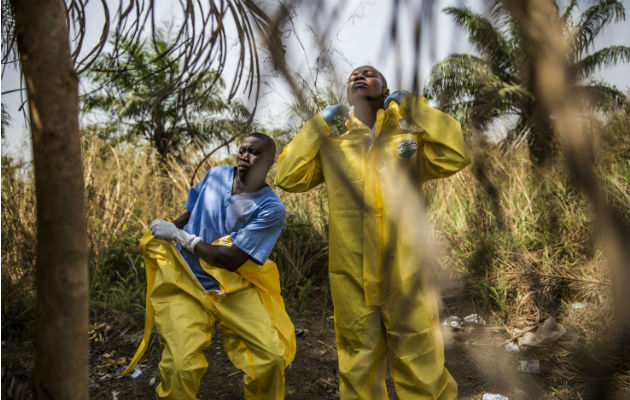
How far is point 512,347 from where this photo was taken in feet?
10.2

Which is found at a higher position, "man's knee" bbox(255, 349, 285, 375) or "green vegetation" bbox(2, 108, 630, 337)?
"green vegetation" bbox(2, 108, 630, 337)

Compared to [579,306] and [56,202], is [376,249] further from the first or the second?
[579,306]

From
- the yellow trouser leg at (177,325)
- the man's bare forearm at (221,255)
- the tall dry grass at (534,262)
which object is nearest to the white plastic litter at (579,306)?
the tall dry grass at (534,262)

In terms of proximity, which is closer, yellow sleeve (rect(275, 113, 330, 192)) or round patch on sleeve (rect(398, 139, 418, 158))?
round patch on sleeve (rect(398, 139, 418, 158))

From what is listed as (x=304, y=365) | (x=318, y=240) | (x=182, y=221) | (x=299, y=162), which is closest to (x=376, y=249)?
(x=299, y=162)

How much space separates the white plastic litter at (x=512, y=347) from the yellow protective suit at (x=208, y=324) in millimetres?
1792

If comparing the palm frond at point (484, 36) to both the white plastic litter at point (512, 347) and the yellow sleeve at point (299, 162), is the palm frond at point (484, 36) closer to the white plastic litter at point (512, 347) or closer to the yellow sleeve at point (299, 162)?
the yellow sleeve at point (299, 162)

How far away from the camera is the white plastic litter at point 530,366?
109 inches

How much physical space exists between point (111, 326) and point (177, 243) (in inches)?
67.7

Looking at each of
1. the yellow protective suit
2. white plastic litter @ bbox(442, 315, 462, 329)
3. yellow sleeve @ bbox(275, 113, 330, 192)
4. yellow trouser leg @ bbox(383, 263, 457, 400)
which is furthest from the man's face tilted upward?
white plastic litter @ bbox(442, 315, 462, 329)

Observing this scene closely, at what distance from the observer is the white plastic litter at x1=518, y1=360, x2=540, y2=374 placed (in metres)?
2.77

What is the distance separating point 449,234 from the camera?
4258mm

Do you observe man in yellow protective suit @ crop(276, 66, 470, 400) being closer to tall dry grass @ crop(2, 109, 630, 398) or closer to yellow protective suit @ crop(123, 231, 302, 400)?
yellow protective suit @ crop(123, 231, 302, 400)

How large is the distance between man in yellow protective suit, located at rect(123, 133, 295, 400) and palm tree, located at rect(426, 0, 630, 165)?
5.23ft
